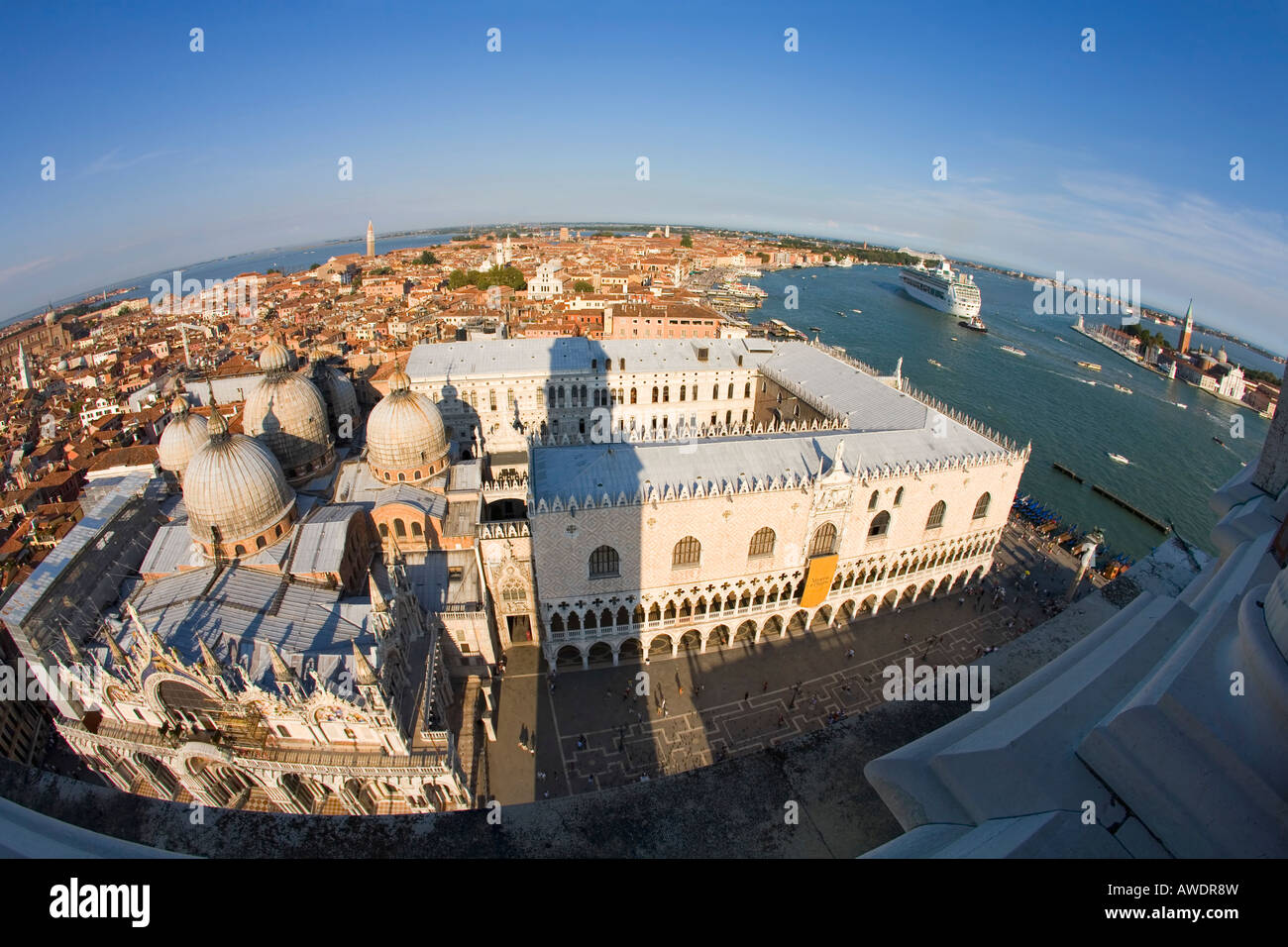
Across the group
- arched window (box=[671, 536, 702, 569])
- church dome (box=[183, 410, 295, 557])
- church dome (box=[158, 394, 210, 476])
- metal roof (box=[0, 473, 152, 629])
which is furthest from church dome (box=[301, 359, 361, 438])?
Result: arched window (box=[671, 536, 702, 569])

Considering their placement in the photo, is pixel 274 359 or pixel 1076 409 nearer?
pixel 274 359

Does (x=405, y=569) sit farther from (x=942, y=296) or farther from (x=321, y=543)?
(x=942, y=296)

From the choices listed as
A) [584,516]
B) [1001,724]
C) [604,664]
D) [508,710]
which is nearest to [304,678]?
[508,710]

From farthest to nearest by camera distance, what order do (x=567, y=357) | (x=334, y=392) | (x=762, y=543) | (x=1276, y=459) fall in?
1. (x=567, y=357)
2. (x=334, y=392)
3. (x=762, y=543)
4. (x=1276, y=459)

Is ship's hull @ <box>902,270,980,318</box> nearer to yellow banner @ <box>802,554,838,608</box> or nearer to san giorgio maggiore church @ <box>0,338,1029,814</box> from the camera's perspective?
san giorgio maggiore church @ <box>0,338,1029,814</box>

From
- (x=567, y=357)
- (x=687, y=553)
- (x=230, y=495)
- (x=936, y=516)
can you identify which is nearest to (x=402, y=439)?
(x=230, y=495)

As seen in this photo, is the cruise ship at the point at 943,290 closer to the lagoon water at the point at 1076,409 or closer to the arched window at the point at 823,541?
the lagoon water at the point at 1076,409
